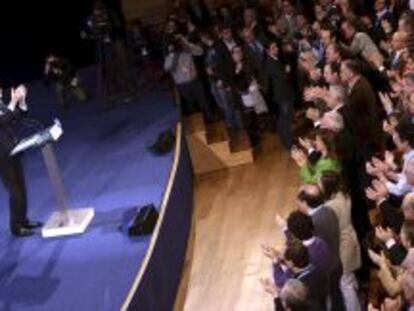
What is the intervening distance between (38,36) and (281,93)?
17.8 feet

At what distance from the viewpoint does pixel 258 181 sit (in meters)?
7.54

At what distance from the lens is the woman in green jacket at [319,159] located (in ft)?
16.0

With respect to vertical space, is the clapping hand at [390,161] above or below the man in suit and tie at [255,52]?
above

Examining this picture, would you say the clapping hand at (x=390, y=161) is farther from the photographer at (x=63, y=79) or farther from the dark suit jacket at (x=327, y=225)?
the photographer at (x=63, y=79)

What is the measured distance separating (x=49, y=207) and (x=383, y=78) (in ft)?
9.65

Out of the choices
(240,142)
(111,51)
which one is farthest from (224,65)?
(111,51)

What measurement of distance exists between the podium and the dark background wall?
5.79 meters

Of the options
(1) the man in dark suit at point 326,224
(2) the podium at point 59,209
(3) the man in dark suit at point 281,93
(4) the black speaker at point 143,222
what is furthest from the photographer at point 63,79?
(1) the man in dark suit at point 326,224

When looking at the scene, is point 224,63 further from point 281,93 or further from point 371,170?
point 371,170

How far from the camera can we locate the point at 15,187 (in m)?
5.86

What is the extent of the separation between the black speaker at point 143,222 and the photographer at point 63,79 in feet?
13.4

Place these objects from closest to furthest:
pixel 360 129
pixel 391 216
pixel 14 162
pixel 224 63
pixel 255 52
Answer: pixel 391 216, pixel 360 129, pixel 14 162, pixel 255 52, pixel 224 63

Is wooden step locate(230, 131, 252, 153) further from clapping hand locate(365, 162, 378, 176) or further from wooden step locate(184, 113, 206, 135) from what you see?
clapping hand locate(365, 162, 378, 176)

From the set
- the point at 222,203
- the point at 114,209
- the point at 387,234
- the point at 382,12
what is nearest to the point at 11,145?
the point at 114,209
